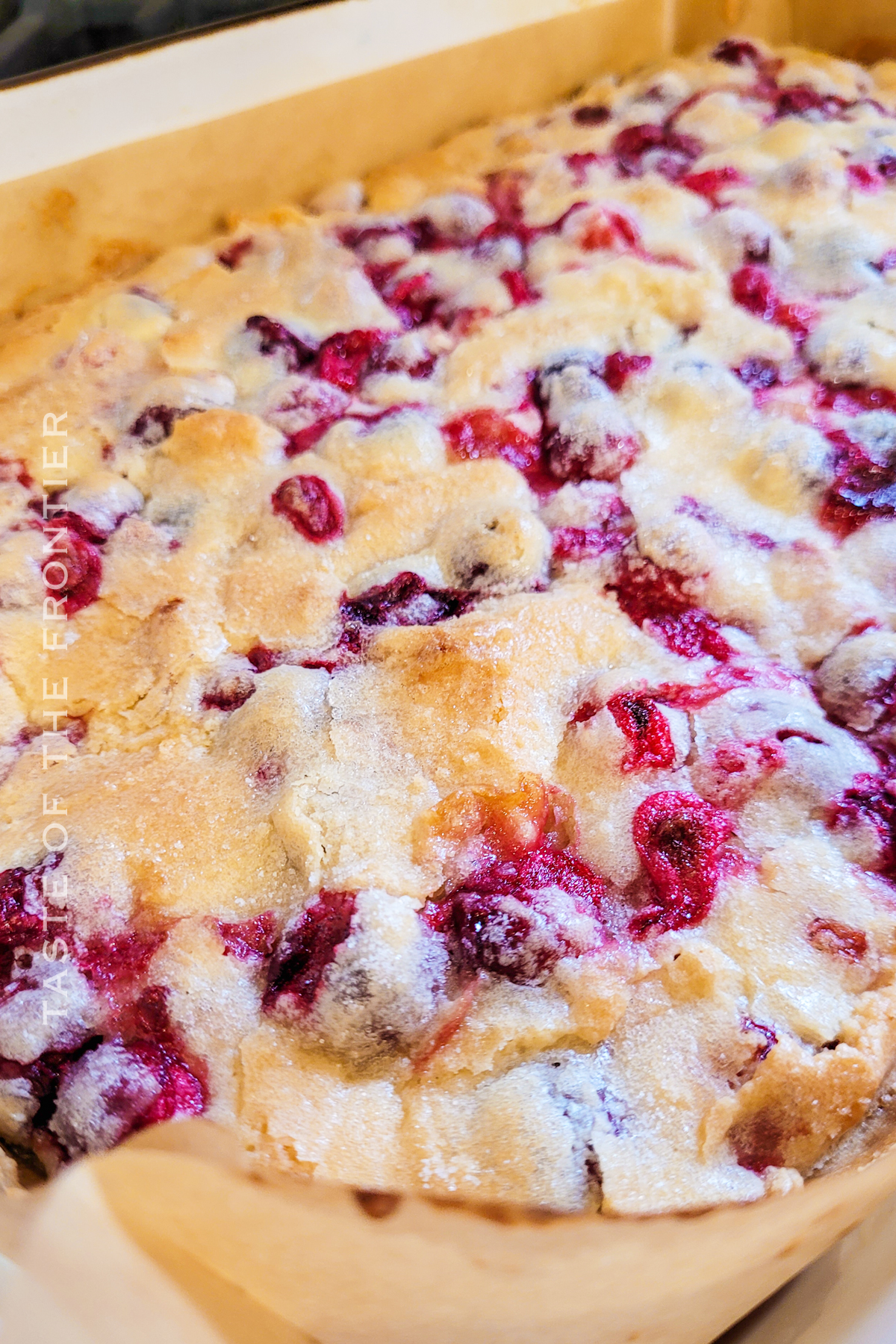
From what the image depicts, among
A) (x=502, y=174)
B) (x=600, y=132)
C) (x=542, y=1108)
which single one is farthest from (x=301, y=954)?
(x=600, y=132)

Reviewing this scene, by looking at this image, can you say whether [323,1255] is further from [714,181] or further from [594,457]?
[714,181]

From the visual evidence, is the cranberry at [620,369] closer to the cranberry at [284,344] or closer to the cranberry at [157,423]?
the cranberry at [284,344]

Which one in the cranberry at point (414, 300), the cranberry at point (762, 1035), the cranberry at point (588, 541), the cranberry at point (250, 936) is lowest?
the cranberry at point (762, 1035)

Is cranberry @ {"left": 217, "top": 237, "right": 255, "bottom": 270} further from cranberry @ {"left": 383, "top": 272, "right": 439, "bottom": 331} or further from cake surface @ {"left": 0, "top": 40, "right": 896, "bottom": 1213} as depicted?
cranberry @ {"left": 383, "top": 272, "right": 439, "bottom": 331}

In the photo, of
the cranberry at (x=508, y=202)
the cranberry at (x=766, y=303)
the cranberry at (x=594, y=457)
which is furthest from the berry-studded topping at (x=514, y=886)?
the cranberry at (x=508, y=202)

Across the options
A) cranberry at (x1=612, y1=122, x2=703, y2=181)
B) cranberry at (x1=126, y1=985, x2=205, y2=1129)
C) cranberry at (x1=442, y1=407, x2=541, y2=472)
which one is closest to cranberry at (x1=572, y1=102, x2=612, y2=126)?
cranberry at (x1=612, y1=122, x2=703, y2=181)

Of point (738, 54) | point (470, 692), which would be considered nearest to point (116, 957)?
point (470, 692)
